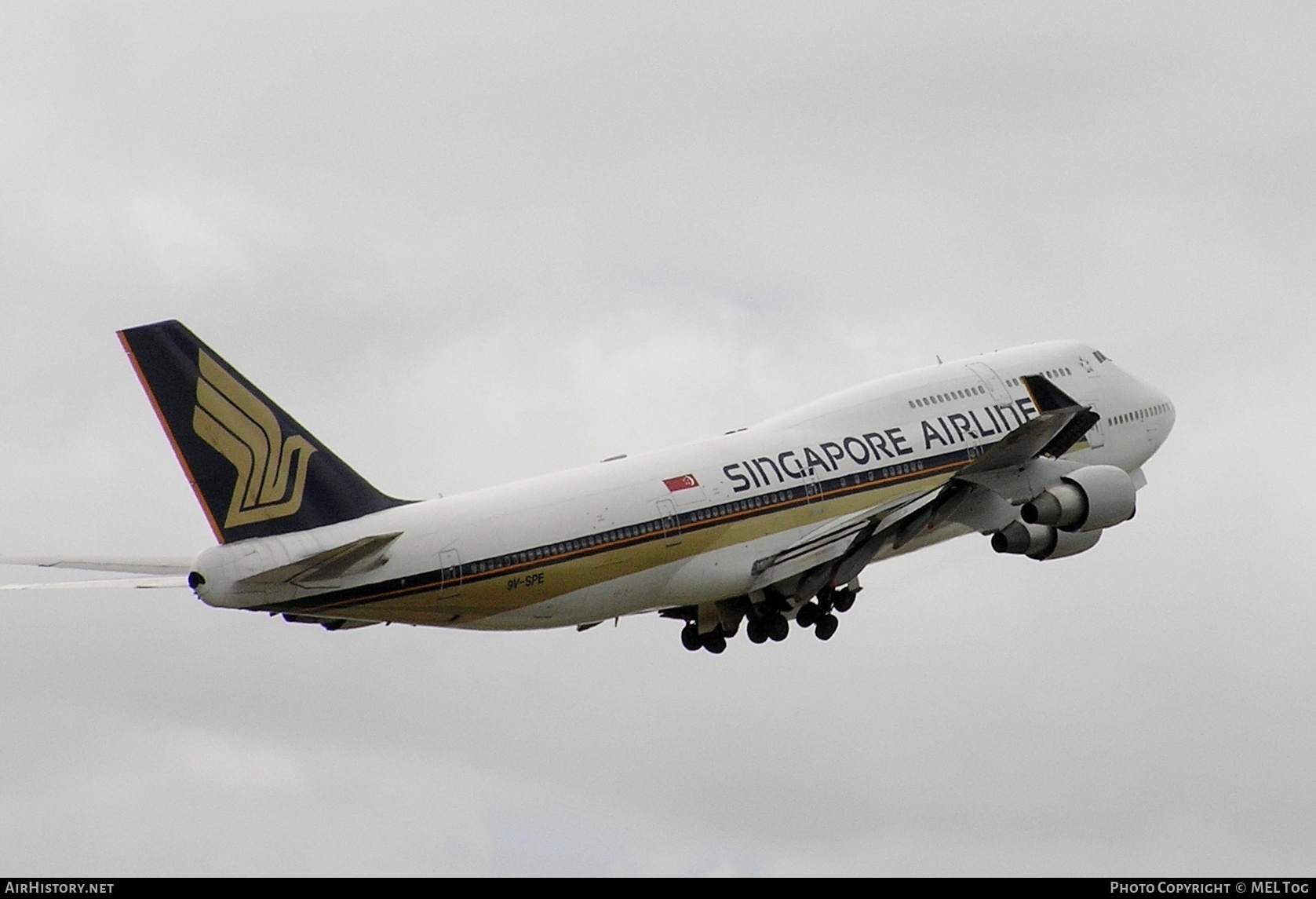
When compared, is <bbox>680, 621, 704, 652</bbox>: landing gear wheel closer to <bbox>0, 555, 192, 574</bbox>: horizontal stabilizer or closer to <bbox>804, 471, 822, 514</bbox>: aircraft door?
<bbox>804, 471, 822, 514</bbox>: aircraft door

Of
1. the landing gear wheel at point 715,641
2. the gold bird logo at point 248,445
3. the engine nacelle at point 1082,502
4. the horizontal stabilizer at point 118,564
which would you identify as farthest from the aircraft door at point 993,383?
the horizontal stabilizer at point 118,564

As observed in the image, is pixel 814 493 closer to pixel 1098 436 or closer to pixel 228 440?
pixel 1098 436

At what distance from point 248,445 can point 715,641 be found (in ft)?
48.1

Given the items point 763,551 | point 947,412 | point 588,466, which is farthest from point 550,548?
point 947,412

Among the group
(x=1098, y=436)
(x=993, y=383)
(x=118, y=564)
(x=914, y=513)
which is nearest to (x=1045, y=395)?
(x=914, y=513)

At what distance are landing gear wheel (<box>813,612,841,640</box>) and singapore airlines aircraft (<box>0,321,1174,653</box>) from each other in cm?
5

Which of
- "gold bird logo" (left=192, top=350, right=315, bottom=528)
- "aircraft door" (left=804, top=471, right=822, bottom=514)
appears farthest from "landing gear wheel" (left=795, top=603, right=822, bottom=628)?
"gold bird logo" (left=192, top=350, right=315, bottom=528)

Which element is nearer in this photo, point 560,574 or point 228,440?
point 228,440

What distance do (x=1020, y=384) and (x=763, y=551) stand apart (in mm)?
10398

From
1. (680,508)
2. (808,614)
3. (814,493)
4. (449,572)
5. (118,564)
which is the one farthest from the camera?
(808,614)

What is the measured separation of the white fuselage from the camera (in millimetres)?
45781

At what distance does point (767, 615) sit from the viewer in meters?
53.8
